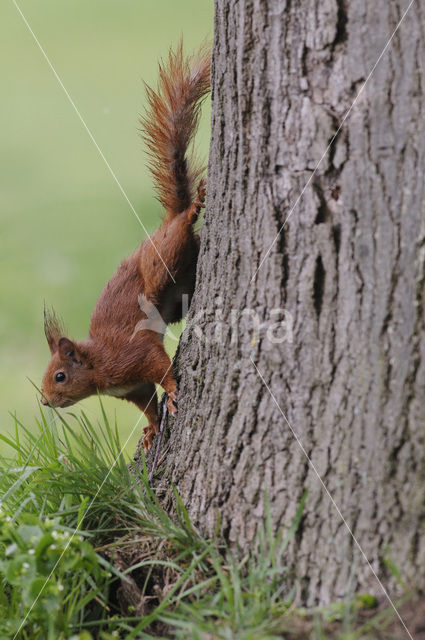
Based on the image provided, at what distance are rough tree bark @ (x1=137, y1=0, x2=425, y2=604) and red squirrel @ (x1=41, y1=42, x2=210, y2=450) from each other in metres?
0.39

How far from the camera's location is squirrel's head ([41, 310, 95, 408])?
2121mm

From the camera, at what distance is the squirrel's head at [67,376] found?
212cm

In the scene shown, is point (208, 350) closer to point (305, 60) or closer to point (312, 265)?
point (312, 265)

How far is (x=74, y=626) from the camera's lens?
1.43 meters

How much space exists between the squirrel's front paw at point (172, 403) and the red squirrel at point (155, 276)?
12 cm

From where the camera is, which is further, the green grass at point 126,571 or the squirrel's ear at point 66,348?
the squirrel's ear at point 66,348

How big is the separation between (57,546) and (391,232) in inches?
35.4

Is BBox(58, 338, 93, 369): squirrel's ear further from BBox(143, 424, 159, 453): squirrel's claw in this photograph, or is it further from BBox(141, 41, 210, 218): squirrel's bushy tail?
BBox(141, 41, 210, 218): squirrel's bushy tail

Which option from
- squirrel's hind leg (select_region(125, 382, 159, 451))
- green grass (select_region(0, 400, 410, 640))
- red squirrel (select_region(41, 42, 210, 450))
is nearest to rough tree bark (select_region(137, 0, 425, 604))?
green grass (select_region(0, 400, 410, 640))

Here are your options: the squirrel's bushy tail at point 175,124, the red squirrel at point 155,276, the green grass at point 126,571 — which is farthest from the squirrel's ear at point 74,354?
the squirrel's bushy tail at point 175,124

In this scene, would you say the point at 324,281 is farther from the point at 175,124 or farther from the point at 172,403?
the point at 175,124

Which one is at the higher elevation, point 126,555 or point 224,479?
point 224,479

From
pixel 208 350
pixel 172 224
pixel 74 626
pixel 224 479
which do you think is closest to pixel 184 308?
pixel 172 224

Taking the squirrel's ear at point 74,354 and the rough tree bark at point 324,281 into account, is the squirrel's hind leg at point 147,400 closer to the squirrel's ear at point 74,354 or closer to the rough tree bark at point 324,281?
the squirrel's ear at point 74,354
